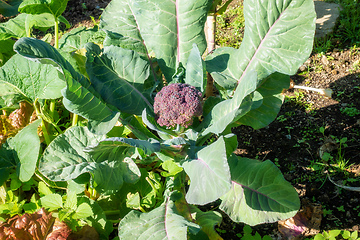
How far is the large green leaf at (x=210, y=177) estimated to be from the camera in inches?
48.3

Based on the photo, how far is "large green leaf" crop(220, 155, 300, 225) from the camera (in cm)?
152

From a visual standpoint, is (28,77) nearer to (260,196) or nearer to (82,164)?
(82,164)

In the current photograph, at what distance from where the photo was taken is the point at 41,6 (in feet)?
6.52

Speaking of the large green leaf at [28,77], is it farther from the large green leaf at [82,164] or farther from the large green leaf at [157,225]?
the large green leaf at [157,225]

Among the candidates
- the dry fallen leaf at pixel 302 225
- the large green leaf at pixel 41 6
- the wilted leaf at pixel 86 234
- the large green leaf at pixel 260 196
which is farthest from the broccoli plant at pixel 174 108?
the dry fallen leaf at pixel 302 225

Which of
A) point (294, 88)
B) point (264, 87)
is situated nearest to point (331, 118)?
point (294, 88)

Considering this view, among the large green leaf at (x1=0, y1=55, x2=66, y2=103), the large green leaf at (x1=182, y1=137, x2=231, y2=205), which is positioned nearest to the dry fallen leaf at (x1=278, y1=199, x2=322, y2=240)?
the large green leaf at (x1=182, y1=137, x2=231, y2=205)

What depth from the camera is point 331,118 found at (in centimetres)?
251

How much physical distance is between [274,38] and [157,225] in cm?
119

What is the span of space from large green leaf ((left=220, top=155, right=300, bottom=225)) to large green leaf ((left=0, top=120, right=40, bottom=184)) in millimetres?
1141

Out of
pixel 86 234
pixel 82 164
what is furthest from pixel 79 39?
pixel 86 234

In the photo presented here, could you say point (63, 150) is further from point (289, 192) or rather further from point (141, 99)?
point (289, 192)

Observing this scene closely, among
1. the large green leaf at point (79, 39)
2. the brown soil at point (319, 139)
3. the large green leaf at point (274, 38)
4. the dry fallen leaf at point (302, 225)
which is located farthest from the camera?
the large green leaf at point (79, 39)

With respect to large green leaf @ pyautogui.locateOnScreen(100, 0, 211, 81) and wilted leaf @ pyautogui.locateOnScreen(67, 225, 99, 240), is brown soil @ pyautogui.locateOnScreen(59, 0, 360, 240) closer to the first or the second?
wilted leaf @ pyautogui.locateOnScreen(67, 225, 99, 240)
